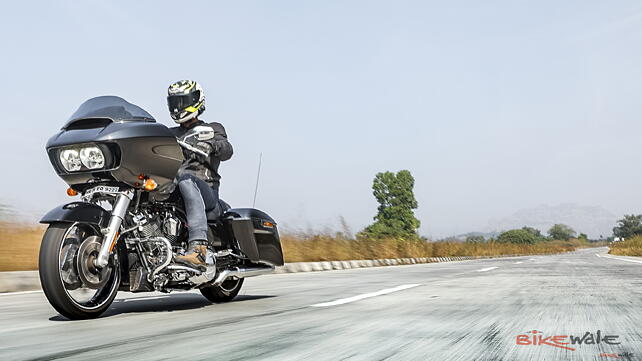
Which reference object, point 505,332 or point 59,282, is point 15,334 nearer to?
point 59,282

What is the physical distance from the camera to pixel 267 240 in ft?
21.2

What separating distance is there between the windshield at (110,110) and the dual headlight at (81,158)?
0.85ft

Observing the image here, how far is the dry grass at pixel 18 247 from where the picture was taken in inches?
372

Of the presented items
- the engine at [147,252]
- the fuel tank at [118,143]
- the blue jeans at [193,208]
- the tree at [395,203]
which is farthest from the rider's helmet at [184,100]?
the tree at [395,203]

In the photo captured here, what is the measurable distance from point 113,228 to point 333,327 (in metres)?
1.76

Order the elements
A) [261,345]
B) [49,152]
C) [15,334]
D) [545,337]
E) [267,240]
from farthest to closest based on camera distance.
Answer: [267,240], [49,152], [15,334], [545,337], [261,345]

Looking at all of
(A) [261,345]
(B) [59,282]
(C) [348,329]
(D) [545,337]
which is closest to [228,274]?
(B) [59,282]

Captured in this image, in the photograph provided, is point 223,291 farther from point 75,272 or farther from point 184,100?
point 75,272

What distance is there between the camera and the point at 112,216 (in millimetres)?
4648

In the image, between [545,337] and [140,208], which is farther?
[140,208]

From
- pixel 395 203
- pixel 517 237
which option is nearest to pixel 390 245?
pixel 395 203

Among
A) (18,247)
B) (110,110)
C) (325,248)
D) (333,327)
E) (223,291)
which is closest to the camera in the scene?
(333,327)

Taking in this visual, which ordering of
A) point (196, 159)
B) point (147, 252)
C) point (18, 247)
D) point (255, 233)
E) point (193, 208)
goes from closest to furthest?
point (147, 252) → point (193, 208) → point (196, 159) → point (255, 233) → point (18, 247)

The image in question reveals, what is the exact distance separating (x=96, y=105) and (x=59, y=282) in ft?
4.55
